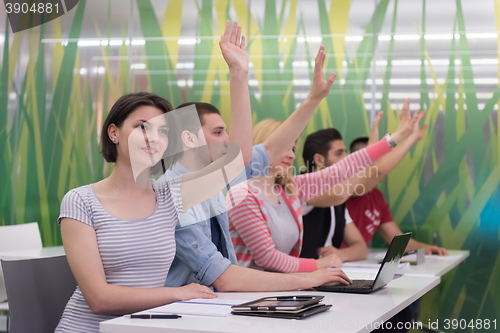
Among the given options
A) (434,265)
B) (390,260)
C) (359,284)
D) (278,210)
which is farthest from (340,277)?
(434,265)

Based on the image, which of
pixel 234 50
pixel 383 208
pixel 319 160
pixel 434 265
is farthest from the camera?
pixel 383 208

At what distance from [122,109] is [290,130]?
0.85 meters

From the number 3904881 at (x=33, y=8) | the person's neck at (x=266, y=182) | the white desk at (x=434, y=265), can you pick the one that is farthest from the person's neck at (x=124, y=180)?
→ the number 3904881 at (x=33, y=8)

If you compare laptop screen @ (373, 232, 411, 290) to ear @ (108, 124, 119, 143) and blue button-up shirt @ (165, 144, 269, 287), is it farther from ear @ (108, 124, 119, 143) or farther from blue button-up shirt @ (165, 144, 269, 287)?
ear @ (108, 124, 119, 143)

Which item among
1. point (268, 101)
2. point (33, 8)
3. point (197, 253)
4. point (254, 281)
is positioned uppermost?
point (33, 8)

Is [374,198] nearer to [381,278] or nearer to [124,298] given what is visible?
[381,278]

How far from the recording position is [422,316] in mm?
4312

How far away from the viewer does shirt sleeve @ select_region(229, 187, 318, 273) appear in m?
2.35

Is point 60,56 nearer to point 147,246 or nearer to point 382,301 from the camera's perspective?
point 147,246

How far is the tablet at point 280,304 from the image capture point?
1.45m

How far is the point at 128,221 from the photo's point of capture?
172cm

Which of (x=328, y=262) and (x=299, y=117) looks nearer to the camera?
(x=299, y=117)

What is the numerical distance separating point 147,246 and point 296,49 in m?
3.29

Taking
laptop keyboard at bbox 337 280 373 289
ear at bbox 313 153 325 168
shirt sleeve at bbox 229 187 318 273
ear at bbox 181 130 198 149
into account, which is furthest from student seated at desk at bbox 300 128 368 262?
ear at bbox 181 130 198 149
